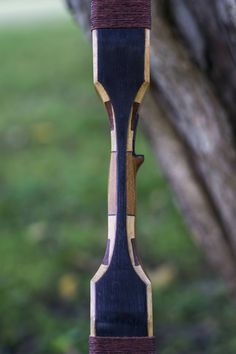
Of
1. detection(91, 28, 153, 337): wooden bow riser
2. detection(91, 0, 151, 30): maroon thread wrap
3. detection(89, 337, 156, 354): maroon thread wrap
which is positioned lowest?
detection(89, 337, 156, 354): maroon thread wrap

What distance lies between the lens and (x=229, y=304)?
395 cm

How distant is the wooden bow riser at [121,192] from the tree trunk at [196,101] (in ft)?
1.50

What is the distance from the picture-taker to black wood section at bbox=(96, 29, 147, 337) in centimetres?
220

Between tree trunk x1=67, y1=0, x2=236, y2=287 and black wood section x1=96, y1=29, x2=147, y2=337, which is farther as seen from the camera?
tree trunk x1=67, y1=0, x2=236, y2=287

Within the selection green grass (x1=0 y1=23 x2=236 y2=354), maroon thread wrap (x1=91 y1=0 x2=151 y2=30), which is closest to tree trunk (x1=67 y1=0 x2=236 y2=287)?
maroon thread wrap (x1=91 y1=0 x2=151 y2=30)

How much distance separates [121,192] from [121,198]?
0.05ft

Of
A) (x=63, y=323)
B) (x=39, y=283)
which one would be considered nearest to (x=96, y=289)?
(x=63, y=323)

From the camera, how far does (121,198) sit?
2.23 m

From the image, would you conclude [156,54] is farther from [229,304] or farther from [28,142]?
[28,142]

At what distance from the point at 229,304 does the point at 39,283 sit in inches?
33.5

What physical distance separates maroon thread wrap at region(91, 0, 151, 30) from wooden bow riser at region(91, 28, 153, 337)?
0.05 feet

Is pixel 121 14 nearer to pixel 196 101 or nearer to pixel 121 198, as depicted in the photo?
pixel 121 198

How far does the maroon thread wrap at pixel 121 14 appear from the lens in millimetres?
2232

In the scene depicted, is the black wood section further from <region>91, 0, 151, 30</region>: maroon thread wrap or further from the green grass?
the green grass
